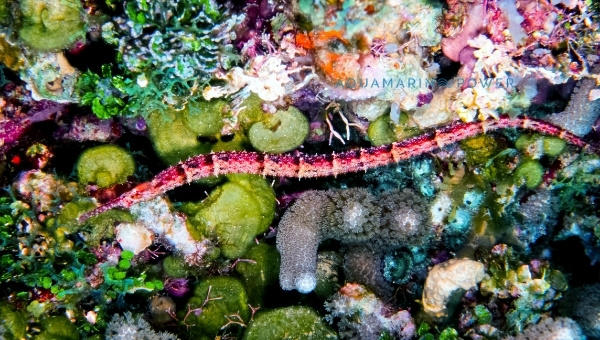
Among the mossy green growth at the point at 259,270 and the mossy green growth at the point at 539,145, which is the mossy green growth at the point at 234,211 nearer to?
the mossy green growth at the point at 259,270

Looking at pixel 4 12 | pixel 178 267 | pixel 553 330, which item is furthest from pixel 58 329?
pixel 553 330

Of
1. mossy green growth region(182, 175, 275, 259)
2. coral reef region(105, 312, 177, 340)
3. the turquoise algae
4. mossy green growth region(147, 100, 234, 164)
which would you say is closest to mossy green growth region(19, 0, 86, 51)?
the turquoise algae

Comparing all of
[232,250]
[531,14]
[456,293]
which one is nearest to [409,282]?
[456,293]

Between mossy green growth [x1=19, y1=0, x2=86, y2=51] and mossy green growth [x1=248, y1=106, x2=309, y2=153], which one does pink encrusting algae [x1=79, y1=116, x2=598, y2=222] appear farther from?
mossy green growth [x1=19, y1=0, x2=86, y2=51]

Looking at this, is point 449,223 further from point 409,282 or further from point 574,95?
point 574,95

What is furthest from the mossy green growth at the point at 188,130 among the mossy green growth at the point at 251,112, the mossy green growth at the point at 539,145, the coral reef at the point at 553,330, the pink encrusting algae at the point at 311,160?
the coral reef at the point at 553,330

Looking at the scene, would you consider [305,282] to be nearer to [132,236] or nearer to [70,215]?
[132,236]
